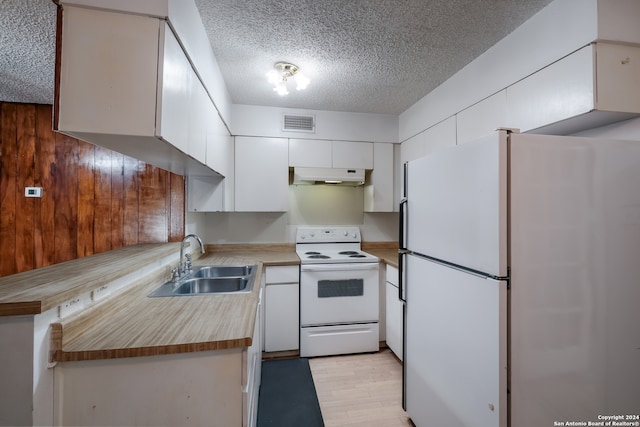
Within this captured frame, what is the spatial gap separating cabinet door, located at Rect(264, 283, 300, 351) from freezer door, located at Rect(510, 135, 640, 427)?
1.71 m

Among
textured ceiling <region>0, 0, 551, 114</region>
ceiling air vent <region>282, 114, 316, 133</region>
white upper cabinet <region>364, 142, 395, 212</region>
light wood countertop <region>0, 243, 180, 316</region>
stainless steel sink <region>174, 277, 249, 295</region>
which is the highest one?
textured ceiling <region>0, 0, 551, 114</region>

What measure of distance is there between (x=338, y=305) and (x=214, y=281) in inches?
43.9

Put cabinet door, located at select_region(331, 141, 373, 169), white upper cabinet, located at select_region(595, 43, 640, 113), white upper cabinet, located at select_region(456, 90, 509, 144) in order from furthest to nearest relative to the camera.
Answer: cabinet door, located at select_region(331, 141, 373, 169)
white upper cabinet, located at select_region(456, 90, 509, 144)
white upper cabinet, located at select_region(595, 43, 640, 113)

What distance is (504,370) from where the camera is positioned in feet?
3.36

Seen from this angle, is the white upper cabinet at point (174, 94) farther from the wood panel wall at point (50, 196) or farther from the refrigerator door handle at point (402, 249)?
the refrigerator door handle at point (402, 249)

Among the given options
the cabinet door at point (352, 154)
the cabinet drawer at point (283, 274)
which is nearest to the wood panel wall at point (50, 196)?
the cabinet drawer at point (283, 274)

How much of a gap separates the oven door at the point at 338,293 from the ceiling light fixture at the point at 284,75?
1.50 m

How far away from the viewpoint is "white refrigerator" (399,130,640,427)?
1031 millimetres

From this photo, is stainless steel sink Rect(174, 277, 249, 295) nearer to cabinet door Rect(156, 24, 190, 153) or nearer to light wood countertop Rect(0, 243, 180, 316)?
light wood countertop Rect(0, 243, 180, 316)

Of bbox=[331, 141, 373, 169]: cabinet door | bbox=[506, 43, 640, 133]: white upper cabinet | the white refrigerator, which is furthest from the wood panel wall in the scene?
bbox=[506, 43, 640, 133]: white upper cabinet

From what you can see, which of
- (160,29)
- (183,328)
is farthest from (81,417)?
(160,29)

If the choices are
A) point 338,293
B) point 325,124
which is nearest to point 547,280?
point 338,293

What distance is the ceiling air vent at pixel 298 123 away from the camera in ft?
8.82

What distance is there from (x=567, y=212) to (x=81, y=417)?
1960mm
